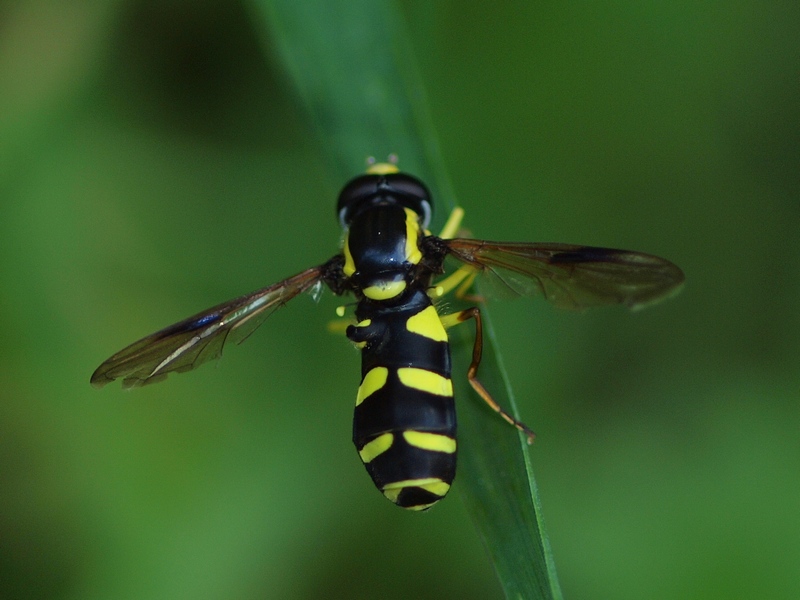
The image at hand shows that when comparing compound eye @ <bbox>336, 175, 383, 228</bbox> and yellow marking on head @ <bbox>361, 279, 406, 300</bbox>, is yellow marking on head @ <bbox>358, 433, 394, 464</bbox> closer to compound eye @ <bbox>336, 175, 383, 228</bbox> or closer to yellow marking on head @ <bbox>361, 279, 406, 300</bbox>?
yellow marking on head @ <bbox>361, 279, 406, 300</bbox>

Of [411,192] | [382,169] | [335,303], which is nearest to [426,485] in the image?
[411,192]

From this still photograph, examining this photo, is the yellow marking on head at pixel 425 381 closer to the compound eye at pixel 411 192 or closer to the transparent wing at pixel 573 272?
the transparent wing at pixel 573 272

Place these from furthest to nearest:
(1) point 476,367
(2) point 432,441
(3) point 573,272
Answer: (3) point 573,272, (1) point 476,367, (2) point 432,441

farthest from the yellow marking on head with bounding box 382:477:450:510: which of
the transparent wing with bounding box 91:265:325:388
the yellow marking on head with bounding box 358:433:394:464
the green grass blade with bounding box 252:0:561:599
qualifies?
the transparent wing with bounding box 91:265:325:388

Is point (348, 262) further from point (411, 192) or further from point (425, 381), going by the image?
point (425, 381)

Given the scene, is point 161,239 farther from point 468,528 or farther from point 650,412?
point 650,412

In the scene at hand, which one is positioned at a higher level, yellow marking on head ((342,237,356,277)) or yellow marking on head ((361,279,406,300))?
yellow marking on head ((342,237,356,277))
